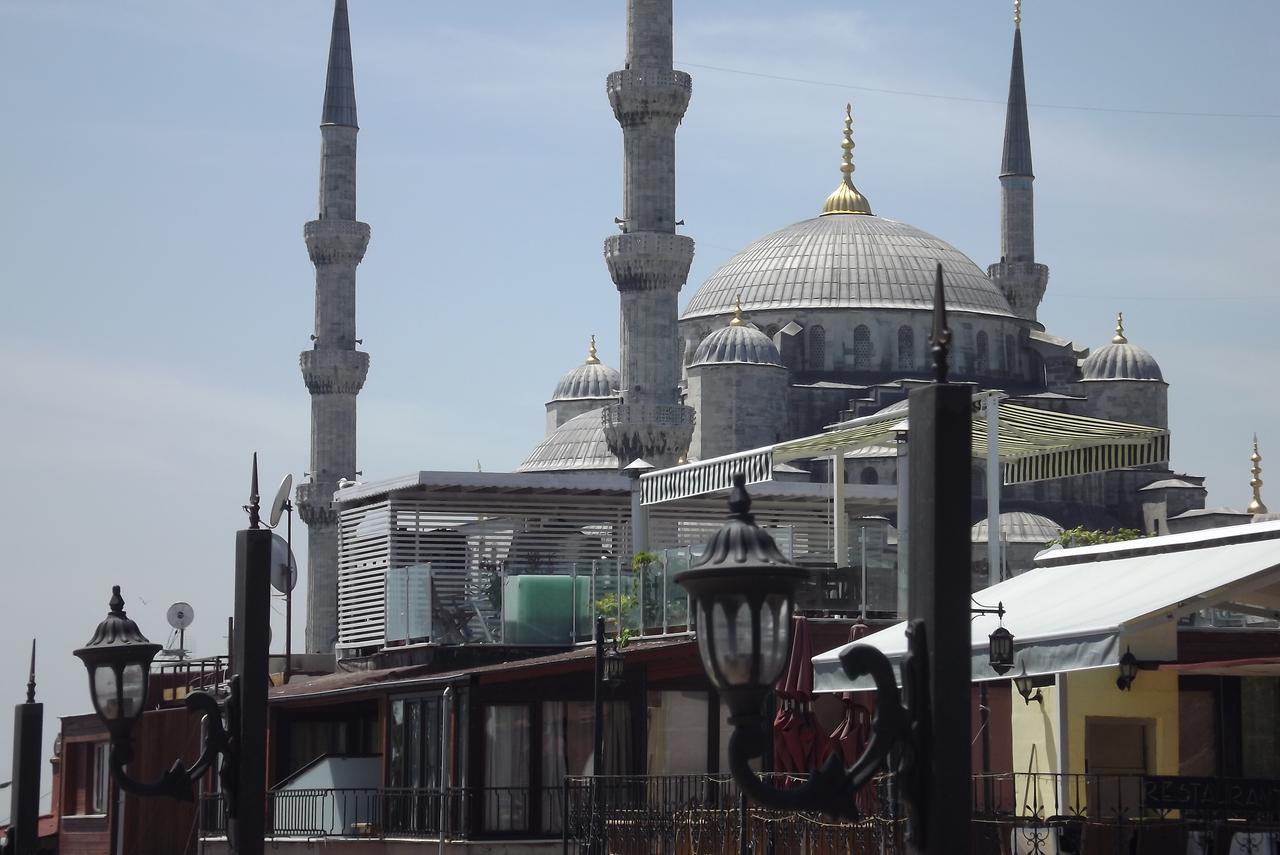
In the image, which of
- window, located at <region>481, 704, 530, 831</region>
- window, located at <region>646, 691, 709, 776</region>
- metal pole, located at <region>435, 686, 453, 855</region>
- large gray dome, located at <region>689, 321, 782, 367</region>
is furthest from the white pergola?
large gray dome, located at <region>689, 321, 782, 367</region>

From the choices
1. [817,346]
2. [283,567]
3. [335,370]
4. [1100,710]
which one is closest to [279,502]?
[283,567]

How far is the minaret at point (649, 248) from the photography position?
131 feet

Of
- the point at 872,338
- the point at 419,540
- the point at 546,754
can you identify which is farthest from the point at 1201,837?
the point at 872,338

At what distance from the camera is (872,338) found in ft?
187

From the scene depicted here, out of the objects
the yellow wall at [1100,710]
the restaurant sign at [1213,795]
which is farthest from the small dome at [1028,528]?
the restaurant sign at [1213,795]

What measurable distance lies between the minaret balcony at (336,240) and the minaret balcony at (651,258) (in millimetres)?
9576

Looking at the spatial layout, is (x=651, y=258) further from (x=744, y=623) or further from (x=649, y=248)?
(x=744, y=623)

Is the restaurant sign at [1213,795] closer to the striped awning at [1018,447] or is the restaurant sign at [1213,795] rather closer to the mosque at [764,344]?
the striped awning at [1018,447]

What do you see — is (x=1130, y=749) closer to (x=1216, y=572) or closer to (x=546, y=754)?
(x=1216, y=572)

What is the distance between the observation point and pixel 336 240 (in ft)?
158

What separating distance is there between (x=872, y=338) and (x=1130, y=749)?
150 feet

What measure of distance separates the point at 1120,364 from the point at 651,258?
68.3ft

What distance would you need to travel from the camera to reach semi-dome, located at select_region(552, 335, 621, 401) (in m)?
61.9

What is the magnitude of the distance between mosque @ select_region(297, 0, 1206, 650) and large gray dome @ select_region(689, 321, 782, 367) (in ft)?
0.18
